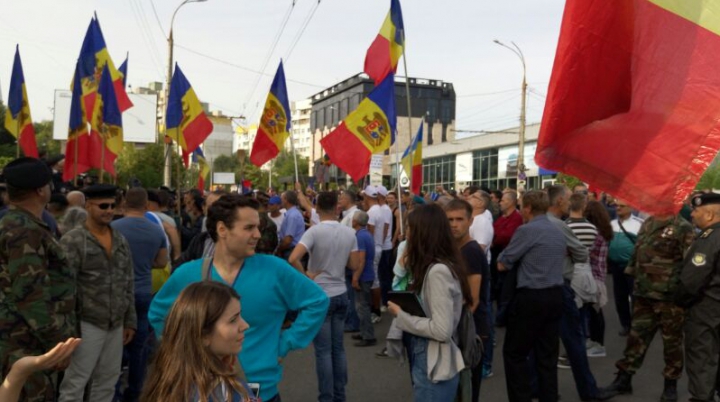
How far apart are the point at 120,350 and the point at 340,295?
205 cm

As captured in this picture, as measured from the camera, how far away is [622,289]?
874cm

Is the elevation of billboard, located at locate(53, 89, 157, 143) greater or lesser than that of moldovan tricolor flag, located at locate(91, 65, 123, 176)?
greater

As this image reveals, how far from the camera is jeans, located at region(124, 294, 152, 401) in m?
5.68

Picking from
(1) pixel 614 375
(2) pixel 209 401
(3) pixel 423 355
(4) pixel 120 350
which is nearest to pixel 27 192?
(4) pixel 120 350

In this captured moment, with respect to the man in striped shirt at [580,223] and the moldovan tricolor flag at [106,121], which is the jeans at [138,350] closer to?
the man in striped shirt at [580,223]

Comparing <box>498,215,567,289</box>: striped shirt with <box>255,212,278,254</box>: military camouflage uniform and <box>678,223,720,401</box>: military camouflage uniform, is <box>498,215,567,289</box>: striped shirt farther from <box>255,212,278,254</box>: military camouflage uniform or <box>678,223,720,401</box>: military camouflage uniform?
<box>255,212,278,254</box>: military camouflage uniform

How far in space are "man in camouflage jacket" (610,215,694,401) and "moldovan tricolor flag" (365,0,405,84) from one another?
460 cm

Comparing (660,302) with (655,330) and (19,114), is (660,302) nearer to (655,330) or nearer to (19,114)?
(655,330)

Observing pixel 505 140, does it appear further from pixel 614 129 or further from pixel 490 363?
pixel 614 129

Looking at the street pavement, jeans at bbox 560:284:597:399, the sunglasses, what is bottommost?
the street pavement

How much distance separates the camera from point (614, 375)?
699 cm

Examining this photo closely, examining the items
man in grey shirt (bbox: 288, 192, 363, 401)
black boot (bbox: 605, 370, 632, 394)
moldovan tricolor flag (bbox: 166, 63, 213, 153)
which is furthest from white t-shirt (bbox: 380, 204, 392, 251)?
black boot (bbox: 605, 370, 632, 394)

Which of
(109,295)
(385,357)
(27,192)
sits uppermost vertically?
(27,192)

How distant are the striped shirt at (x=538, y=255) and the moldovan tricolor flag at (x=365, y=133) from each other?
3961 mm
